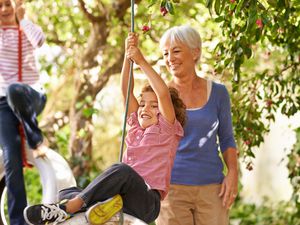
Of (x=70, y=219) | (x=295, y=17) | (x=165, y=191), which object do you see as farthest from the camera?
(x=295, y=17)

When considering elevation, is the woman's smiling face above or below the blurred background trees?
above

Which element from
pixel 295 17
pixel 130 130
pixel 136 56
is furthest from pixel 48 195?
pixel 295 17

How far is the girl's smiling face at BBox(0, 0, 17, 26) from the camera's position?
4.97 m

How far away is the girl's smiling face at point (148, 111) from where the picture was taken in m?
4.06

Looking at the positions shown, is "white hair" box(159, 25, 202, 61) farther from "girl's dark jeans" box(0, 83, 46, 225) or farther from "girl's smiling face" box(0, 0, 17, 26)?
"girl's smiling face" box(0, 0, 17, 26)

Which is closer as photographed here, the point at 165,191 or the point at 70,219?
the point at 70,219

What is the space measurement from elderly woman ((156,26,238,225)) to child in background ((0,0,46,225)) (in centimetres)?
88

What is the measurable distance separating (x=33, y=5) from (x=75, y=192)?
4619mm

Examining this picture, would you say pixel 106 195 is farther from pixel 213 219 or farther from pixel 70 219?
pixel 213 219

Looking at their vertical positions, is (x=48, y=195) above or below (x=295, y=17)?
below

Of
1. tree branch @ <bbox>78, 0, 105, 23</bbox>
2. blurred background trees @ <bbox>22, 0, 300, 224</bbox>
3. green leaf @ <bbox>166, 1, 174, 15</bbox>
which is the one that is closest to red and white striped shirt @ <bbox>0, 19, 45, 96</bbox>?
green leaf @ <bbox>166, 1, 174, 15</bbox>

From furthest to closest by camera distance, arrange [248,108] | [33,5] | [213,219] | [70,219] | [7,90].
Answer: [33,5]
[248,108]
[7,90]
[213,219]
[70,219]

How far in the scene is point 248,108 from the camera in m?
5.76

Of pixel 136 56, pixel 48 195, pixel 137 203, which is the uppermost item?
pixel 136 56
